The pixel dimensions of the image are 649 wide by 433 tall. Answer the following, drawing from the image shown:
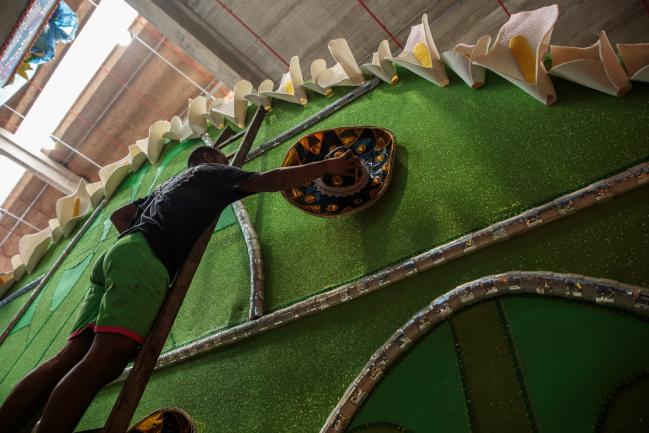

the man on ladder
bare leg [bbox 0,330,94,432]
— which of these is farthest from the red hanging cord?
bare leg [bbox 0,330,94,432]

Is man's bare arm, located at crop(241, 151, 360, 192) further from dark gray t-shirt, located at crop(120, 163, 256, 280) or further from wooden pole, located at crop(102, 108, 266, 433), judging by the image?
wooden pole, located at crop(102, 108, 266, 433)

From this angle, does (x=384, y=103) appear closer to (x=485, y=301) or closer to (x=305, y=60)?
(x=485, y=301)

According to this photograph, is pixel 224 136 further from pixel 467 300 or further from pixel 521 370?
pixel 521 370

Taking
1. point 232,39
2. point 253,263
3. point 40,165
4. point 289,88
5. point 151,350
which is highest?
point 40,165

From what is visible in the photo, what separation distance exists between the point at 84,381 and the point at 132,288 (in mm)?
278

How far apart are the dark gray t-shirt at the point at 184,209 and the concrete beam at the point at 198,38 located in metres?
4.17

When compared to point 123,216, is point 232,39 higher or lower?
higher

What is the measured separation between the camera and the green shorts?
1.34 meters

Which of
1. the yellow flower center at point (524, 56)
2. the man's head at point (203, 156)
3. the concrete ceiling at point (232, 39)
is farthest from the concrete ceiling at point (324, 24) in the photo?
the man's head at point (203, 156)

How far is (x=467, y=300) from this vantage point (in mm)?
1352

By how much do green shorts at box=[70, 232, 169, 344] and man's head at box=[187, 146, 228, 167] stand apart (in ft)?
1.87

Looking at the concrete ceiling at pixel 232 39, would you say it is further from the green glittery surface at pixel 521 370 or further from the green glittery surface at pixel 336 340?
the green glittery surface at pixel 521 370

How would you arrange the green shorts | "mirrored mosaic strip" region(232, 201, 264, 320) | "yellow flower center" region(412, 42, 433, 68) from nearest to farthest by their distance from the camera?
1. the green shorts
2. "mirrored mosaic strip" region(232, 201, 264, 320)
3. "yellow flower center" region(412, 42, 433, 68)

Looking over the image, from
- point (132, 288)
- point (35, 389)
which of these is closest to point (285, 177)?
point (132, 288)
